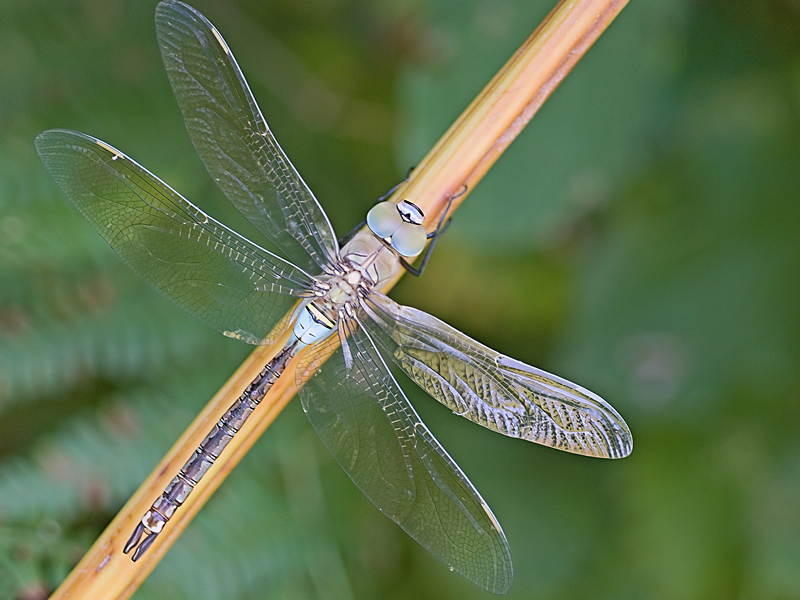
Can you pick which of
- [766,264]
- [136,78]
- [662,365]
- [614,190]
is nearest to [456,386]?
[662,365]

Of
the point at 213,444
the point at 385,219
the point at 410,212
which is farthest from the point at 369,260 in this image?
the point at 213,444

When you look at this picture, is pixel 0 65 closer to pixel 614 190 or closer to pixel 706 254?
pixel 614 190

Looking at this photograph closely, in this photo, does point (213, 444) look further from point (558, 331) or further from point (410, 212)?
A: point (558, 331)

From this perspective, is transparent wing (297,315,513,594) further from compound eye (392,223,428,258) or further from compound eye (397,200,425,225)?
compound eye (397,200,425,225)

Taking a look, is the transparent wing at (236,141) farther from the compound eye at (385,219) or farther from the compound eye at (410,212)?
the compound eye at (410,212)

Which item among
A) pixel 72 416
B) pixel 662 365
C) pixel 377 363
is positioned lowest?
pixel 72 416

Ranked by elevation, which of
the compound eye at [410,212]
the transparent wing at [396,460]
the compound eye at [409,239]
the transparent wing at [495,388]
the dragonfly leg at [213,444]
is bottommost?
the dragonfly leg at [213,444]

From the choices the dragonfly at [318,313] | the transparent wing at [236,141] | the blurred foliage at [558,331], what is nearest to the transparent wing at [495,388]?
the dragonfly at [318,313]
